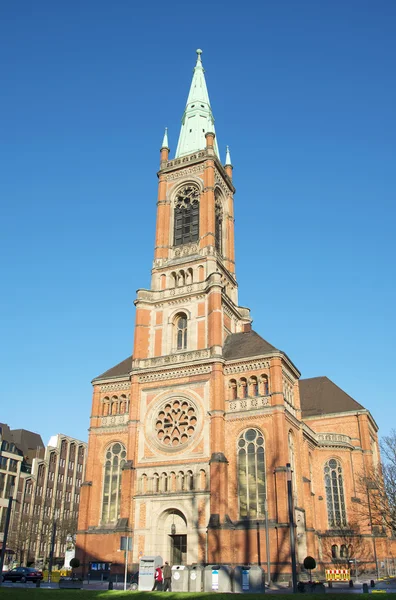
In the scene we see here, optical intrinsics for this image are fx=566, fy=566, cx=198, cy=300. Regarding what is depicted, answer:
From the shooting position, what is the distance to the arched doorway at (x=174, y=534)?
42.3 m

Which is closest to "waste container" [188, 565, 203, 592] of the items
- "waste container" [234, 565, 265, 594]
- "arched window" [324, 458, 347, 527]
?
"waste container" [234, 565, 265, 594]

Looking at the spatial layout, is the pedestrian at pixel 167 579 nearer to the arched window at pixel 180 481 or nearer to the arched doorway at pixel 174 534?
the arched doorway at pixel 174 534

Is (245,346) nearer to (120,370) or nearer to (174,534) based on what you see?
(120,370)

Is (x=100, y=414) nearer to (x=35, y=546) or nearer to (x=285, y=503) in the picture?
(x=285, y=503)

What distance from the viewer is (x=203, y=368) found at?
46.2 m

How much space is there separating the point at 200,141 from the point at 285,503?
4030cm

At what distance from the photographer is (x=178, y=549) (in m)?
42.7

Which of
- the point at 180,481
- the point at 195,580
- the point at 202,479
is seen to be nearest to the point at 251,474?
the point at 202,479

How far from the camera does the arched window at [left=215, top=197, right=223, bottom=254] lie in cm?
5751

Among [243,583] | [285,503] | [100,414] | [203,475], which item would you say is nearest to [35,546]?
[100,414]

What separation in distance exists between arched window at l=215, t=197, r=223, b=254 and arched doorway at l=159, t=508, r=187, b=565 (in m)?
25.6

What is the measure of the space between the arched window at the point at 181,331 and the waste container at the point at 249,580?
951 inches

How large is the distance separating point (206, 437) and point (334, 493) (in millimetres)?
17702

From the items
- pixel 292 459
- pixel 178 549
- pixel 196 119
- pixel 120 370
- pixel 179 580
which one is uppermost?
pixel 196 119
